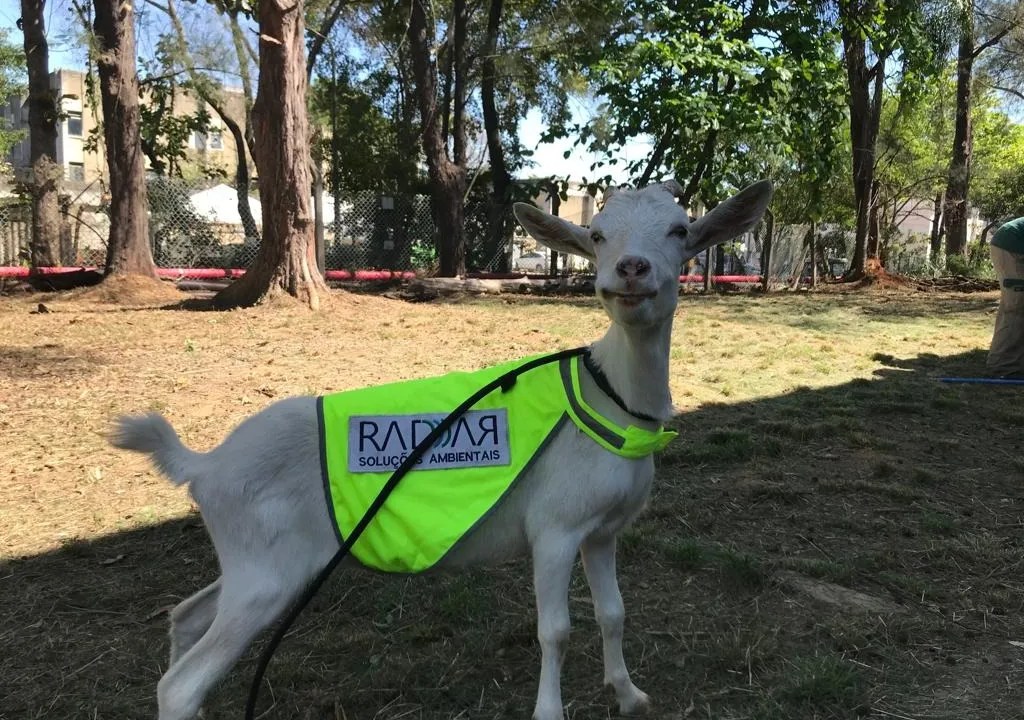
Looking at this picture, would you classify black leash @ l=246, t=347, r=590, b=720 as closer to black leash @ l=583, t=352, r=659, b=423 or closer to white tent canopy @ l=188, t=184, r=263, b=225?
black leash @ l=583, t=352, r=659, b=423

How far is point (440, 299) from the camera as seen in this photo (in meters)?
14.6

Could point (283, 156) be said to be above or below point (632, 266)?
above

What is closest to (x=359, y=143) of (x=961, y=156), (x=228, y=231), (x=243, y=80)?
(x=243, y=80)

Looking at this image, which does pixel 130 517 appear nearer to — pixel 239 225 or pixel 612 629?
pixel 612 629

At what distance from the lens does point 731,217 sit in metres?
2.56

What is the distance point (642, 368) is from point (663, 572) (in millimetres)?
1674

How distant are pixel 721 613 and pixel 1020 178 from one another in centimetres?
3711

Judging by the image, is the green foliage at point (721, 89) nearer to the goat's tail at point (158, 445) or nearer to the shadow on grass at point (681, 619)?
the shadow on grass at point (681, 619)

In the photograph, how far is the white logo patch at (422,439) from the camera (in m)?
2.42

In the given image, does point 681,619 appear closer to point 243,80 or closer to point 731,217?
point 731,217

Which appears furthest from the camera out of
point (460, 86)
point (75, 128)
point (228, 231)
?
point (75, 128)

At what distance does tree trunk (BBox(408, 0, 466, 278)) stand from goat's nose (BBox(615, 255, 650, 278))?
50.9ft

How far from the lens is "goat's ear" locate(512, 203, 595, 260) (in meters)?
2.62

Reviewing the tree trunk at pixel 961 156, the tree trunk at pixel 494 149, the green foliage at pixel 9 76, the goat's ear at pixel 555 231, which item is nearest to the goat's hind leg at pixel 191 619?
the goat's ear at pixel 555 231
